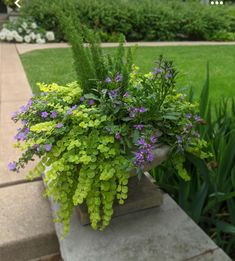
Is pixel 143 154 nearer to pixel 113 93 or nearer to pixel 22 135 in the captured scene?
pixel 113 93

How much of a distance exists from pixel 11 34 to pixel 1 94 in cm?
508

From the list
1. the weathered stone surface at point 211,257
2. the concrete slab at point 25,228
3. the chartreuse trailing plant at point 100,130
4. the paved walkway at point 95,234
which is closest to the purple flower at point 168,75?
the chartreuse trailing plant at point 100,130

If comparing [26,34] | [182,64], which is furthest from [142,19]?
[182,64]

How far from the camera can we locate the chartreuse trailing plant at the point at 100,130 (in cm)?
178

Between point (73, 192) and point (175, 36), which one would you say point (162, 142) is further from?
point (175, 36)

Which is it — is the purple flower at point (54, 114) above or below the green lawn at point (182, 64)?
above

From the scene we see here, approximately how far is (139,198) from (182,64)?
5.06m

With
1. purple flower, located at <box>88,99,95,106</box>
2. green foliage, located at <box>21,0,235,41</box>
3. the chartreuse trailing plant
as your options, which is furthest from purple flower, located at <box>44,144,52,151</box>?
green foliage, located at <box>21,0,235,41</box>

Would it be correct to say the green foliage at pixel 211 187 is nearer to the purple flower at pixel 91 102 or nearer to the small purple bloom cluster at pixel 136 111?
the small purple bloom cluster at pixel 136 111

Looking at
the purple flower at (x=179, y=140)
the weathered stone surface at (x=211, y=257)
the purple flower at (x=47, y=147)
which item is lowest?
the weathered stone surface at (x=211, y=257)

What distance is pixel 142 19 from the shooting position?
10148 millimetres

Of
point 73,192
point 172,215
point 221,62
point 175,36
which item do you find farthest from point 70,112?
point 175,36

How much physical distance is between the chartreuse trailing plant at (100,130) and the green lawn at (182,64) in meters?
2.20

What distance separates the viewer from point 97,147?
70.3 inches
